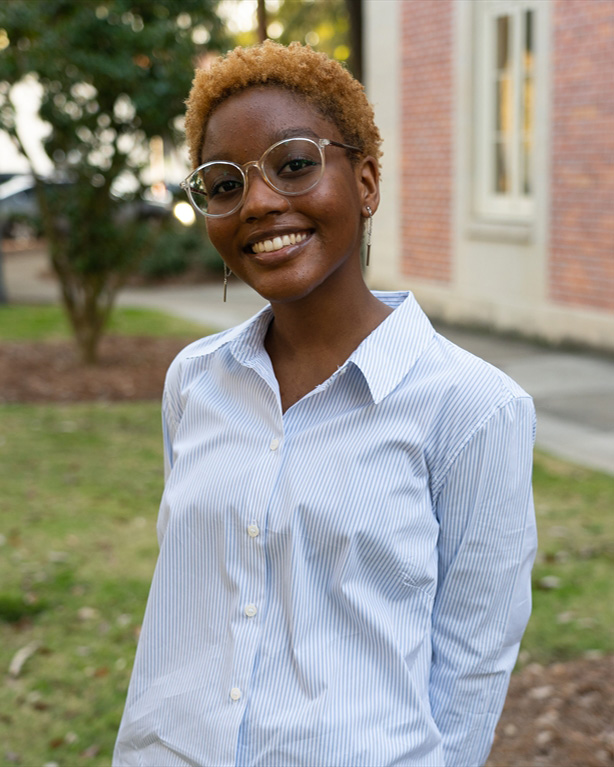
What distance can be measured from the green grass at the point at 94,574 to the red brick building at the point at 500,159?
4434mm

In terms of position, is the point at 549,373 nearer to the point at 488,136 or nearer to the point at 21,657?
Result: the point at 488,136

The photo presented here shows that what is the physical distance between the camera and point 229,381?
1.99 meters

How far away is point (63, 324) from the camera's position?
13625 mm

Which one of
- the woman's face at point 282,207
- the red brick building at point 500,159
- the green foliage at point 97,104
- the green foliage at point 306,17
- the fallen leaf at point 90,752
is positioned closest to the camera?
the woman's face at point 282,207

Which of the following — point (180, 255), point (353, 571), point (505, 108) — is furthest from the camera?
point (180, 255)

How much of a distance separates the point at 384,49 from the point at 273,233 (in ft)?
41.2

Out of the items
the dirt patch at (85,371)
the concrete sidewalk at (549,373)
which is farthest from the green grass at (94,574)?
the dirt patch at (85,371)

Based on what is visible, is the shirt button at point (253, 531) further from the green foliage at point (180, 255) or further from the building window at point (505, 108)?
the green foliage at point (180, 255)

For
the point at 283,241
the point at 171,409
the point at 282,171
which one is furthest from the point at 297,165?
the point at 171,409

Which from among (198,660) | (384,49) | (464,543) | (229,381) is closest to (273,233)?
(229,381)

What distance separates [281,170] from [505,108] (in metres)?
10.8

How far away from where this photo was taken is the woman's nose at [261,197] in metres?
1.81

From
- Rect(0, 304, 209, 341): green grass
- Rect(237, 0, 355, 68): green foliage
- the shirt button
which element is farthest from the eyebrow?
Rect(237, 0, 355, 68): green foliage

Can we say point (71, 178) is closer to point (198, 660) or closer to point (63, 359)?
point (63, 359)
